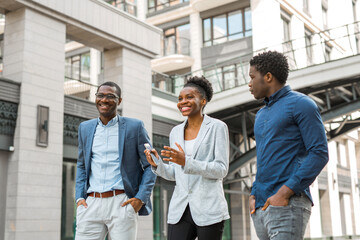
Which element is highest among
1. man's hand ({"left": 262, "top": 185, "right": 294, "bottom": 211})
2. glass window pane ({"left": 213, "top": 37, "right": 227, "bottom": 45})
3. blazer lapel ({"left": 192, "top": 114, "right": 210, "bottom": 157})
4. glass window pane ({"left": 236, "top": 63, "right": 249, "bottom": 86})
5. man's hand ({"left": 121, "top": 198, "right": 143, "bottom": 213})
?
glass window pane ({"left": 213, "top": 37, "right": 227, "bottom": 45})

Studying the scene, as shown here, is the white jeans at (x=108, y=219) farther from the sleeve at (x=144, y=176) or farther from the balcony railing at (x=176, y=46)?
the balcony railing at (x=176, y=46)

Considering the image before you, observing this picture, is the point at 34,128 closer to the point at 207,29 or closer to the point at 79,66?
the point at 207,29

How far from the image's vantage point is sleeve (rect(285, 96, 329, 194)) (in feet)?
9.87

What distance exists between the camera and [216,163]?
12.7ft

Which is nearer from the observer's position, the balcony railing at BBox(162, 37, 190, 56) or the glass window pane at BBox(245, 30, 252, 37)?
the glass window pane at BBox(245, 30, 252, 37)

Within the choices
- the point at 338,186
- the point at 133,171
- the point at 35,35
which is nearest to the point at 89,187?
the point at 133,171

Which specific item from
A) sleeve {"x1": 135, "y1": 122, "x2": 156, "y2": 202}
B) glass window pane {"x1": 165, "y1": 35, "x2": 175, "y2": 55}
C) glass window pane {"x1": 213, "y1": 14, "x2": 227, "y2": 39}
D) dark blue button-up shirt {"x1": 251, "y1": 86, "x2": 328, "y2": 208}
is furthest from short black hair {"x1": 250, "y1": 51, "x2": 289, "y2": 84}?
glass window pane {"x1": 165, "y1": 35, "x2": 175, "y2": 55}

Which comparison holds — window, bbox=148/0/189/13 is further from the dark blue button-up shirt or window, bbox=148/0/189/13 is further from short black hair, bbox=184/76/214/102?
the dark blue button-up shirt

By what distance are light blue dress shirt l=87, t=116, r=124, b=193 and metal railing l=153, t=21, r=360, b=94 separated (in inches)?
506

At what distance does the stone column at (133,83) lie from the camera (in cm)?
1653

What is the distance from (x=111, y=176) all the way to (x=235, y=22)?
22549mm

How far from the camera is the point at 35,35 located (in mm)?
13719

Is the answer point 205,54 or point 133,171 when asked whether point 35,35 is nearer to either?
point 133,171

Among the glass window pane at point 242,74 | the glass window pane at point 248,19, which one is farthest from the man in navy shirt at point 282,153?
the glass window pane at point 248,19
